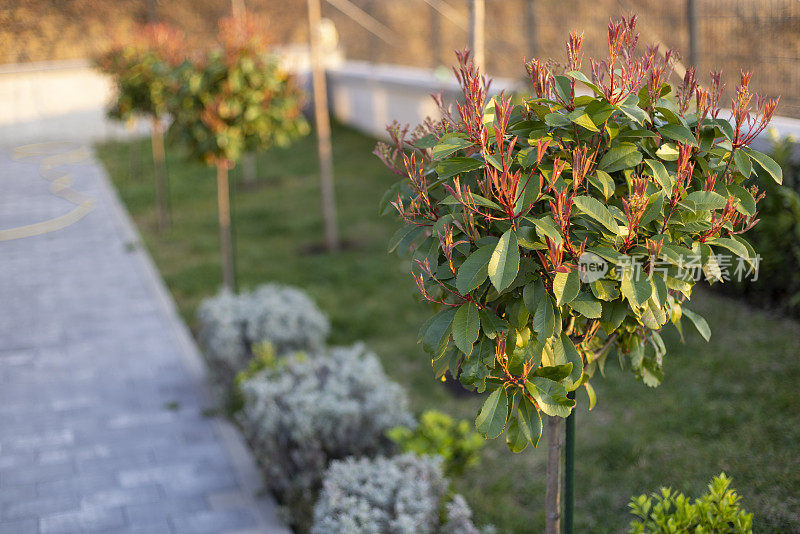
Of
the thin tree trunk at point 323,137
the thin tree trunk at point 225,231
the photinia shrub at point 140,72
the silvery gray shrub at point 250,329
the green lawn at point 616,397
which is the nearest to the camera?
the green lawn at point 616,397

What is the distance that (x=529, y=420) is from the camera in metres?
2.23

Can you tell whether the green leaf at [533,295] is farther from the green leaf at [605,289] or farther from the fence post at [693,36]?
the fence post at [693,36]

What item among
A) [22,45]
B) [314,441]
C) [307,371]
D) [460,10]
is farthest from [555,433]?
[22,45]

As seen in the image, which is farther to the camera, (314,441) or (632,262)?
(314,441)

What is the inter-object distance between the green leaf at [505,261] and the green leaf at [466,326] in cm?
20

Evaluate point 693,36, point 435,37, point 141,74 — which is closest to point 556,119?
point 693,36

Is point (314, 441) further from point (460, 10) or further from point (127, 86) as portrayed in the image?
point (460, 10)

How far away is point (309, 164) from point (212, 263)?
5.10m

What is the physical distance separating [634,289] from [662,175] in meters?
0.35

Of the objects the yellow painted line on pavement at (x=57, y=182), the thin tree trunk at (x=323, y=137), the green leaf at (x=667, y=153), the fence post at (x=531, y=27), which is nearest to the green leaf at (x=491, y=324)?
the green leaf at (x=667, y=153)

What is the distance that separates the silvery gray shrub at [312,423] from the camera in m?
4.16

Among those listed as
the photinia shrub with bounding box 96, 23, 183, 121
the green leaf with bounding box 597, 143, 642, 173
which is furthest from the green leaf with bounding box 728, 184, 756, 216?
the photinia shrub with bounding box 96, 23, 183, 121

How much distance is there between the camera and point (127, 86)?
28.9ft

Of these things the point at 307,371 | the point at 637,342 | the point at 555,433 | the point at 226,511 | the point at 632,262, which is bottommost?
the point at 226,511
